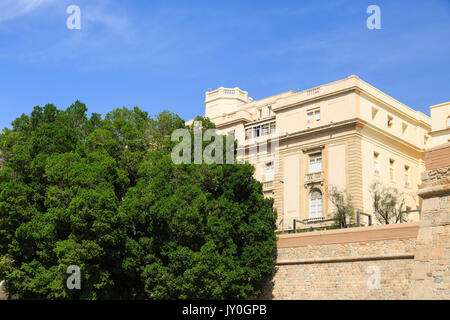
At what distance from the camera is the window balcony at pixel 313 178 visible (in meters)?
41.0

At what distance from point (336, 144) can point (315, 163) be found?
2.27m

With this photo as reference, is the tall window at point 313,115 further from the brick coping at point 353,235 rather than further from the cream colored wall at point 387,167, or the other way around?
the brick coping at point 353,235

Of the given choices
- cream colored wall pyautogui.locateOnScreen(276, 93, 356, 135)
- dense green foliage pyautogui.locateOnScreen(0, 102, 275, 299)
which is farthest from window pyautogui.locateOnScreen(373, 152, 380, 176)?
dense green foliage pyautogui.locateOnScreen(0, 102, 275, 299)

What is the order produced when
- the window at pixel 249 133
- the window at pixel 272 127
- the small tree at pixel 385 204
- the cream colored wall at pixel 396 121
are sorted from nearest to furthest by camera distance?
the small tree at pixel 385 204 < the cream colored wall at pixel 396 121 < the window at pixel 272 127 < the window at pixel 249 133

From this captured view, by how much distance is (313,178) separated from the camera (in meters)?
41.4

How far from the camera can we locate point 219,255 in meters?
25.6

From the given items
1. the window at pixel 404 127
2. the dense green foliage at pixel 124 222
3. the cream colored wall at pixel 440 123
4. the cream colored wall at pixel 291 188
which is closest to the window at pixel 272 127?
the cream colored wall at pixel 291 188

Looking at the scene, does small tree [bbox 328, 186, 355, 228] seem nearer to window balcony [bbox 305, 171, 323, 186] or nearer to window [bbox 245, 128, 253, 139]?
window balcony [bbox 305, 171, 323, 186]

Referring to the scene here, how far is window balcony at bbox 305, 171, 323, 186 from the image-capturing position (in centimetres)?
4097

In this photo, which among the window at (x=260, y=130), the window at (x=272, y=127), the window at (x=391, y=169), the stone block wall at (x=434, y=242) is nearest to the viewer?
the stone block wall at (x=434, y=242)

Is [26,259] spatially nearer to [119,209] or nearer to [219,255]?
[119,209]

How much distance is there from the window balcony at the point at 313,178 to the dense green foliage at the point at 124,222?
13.3 metres
